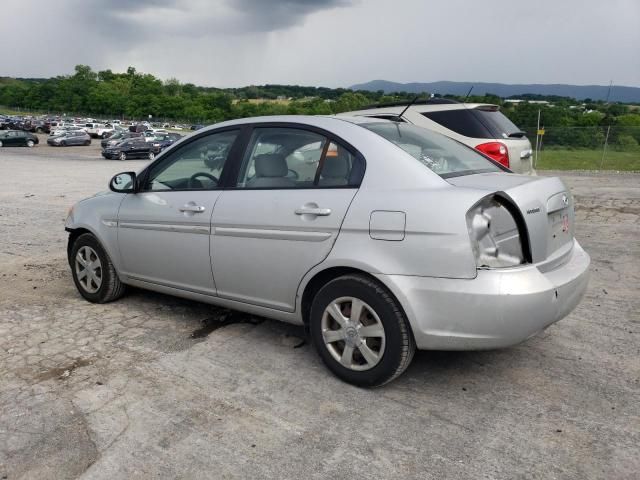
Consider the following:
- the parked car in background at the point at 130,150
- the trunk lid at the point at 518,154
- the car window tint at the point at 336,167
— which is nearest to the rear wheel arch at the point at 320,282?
the car window tint at the point at 336,167

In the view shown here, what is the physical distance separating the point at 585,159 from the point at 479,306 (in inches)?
909

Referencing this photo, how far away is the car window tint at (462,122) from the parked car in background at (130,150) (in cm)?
2950

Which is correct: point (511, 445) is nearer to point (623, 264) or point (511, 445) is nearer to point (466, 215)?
point (466, 215)

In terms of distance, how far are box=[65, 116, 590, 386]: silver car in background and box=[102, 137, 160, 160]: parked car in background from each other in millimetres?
30985

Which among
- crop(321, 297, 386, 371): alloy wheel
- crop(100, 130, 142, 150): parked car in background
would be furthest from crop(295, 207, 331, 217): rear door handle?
crop(100, 130, 142, 150): parked car in background

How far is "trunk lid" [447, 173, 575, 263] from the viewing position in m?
3.24

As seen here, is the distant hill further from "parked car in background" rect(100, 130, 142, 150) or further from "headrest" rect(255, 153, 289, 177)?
"parked car in background" rect(100, 130, 142, 150)

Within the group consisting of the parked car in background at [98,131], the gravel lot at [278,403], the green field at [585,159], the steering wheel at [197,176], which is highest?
the steering wheel at [197,176]

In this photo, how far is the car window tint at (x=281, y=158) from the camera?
12.2 feet

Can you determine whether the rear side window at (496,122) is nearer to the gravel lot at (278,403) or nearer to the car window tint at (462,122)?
the car window tint at (462,122)

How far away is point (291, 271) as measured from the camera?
3654 millimetres

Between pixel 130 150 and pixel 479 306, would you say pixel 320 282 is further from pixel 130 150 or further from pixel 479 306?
pixel 130 150

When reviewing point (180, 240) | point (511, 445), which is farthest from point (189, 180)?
point (511, 445)

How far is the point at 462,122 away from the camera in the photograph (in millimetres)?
7102
